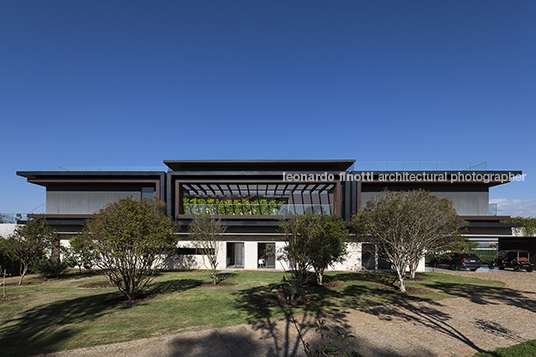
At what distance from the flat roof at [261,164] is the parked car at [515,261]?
14175 millimetres

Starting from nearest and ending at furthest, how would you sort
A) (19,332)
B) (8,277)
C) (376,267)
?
1. (19,332)
2. (8,277)
3. (376,267)

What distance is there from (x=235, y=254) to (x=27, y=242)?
12931mm

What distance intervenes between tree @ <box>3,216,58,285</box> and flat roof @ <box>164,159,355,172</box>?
10658 mm

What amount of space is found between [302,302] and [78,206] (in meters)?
20.5

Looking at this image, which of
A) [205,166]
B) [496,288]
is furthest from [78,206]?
[496,288]

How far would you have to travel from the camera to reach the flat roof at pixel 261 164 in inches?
949

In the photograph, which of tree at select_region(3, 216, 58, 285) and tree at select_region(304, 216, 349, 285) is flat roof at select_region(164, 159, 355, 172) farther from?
tree at select_region(3, 216, 58, 285)

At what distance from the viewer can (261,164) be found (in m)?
25.1

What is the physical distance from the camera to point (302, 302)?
11.0 meters

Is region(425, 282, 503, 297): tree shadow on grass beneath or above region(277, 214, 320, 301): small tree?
beneath

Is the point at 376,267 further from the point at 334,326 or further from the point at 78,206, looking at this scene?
the point at 78,206


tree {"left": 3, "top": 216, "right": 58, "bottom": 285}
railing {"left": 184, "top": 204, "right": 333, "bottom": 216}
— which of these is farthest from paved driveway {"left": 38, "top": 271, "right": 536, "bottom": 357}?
tree {"left": 3, "top": 216, "right": 58, "bottom": 285}

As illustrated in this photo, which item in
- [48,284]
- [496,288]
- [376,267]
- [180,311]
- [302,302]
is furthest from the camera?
[376,267]

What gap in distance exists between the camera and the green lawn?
7594 mm
